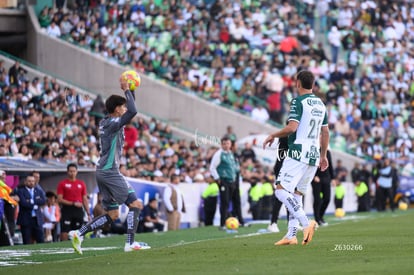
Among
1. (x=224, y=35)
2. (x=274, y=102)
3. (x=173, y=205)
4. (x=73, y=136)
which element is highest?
(x=224, y=35)

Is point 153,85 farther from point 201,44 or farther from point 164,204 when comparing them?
point 164,204

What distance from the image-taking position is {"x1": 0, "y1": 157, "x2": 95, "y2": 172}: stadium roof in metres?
23.2

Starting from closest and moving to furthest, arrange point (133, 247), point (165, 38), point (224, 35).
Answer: point (133, 247)
point (165, 38)
point (224, 35)

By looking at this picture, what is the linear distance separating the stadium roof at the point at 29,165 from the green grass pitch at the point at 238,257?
3611mm

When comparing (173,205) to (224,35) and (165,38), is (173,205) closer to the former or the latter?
(165,38)

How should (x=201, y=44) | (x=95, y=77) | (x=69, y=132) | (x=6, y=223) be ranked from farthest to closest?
(x=201, y=44)
(x=95, y=77)
(x=69, y=132)
(x=6, y=223)

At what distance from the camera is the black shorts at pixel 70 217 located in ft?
79.4

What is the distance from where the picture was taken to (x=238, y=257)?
14.4 metres

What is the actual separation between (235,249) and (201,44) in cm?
2563

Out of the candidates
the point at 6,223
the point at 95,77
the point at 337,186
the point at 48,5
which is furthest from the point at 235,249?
the point at 48,5

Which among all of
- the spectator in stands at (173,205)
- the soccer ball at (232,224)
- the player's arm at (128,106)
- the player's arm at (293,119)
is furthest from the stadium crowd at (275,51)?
the player's arm at (293,119)

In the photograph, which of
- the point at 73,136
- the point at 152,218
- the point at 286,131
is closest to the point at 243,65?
the point at 73,136

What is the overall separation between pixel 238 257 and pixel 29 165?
35.0ft

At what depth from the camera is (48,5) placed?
131 ft
